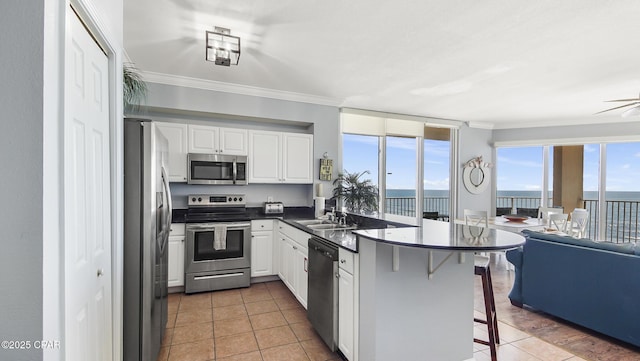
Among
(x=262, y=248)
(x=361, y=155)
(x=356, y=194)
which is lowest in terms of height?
(x=262, y=248)

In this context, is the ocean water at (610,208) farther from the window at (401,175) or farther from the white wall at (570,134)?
the white wall at (570,134)

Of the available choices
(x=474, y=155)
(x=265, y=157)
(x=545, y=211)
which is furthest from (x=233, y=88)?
(x=545, y=211)

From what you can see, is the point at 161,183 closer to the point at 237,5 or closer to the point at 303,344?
the point at 237,5

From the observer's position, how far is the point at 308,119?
4.44 metres

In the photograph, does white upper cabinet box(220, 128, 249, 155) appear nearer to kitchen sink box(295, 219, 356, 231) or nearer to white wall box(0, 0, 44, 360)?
kitchen sink box(295, 219, 356, 231)

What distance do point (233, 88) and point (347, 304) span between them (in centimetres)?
308

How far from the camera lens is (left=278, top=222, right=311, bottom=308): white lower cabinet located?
9.96 feet

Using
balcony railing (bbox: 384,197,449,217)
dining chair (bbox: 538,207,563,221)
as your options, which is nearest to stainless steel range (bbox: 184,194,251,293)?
balcony railing (bbox: 384,197,449,217)

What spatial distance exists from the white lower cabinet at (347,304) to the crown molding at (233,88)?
107 inches

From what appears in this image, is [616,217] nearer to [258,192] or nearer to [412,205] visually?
[412,205]

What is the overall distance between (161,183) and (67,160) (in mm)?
1179

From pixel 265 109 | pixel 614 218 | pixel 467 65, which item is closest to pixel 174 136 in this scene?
pixel 265 109

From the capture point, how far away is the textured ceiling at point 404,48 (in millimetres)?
2191

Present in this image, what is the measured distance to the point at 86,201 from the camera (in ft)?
4.27
